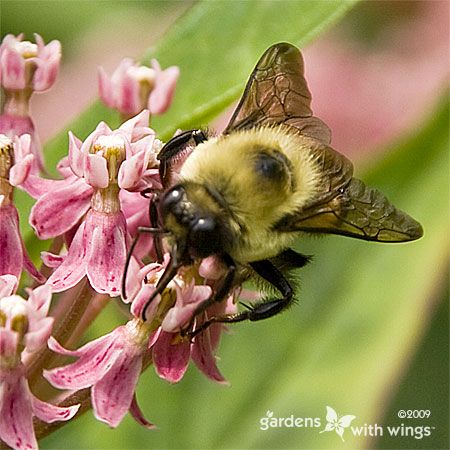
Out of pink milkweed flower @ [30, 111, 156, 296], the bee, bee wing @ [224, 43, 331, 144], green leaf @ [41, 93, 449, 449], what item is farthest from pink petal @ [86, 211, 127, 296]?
green leaf @ [41, 93, 449, 449]

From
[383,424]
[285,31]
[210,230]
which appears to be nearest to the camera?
[210,230]

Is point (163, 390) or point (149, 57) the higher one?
point (149, 57)

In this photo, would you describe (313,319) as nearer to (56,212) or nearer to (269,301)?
(269,301)

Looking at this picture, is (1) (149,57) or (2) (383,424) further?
(2) (383,424)

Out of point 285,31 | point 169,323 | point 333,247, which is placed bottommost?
point 333,247

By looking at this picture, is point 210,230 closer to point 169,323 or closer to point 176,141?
point 169,323

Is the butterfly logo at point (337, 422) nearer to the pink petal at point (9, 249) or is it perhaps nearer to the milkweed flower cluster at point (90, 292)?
the milkweed flower cluster at point (90, 292)

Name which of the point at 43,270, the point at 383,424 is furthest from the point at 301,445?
the point at 43,270
